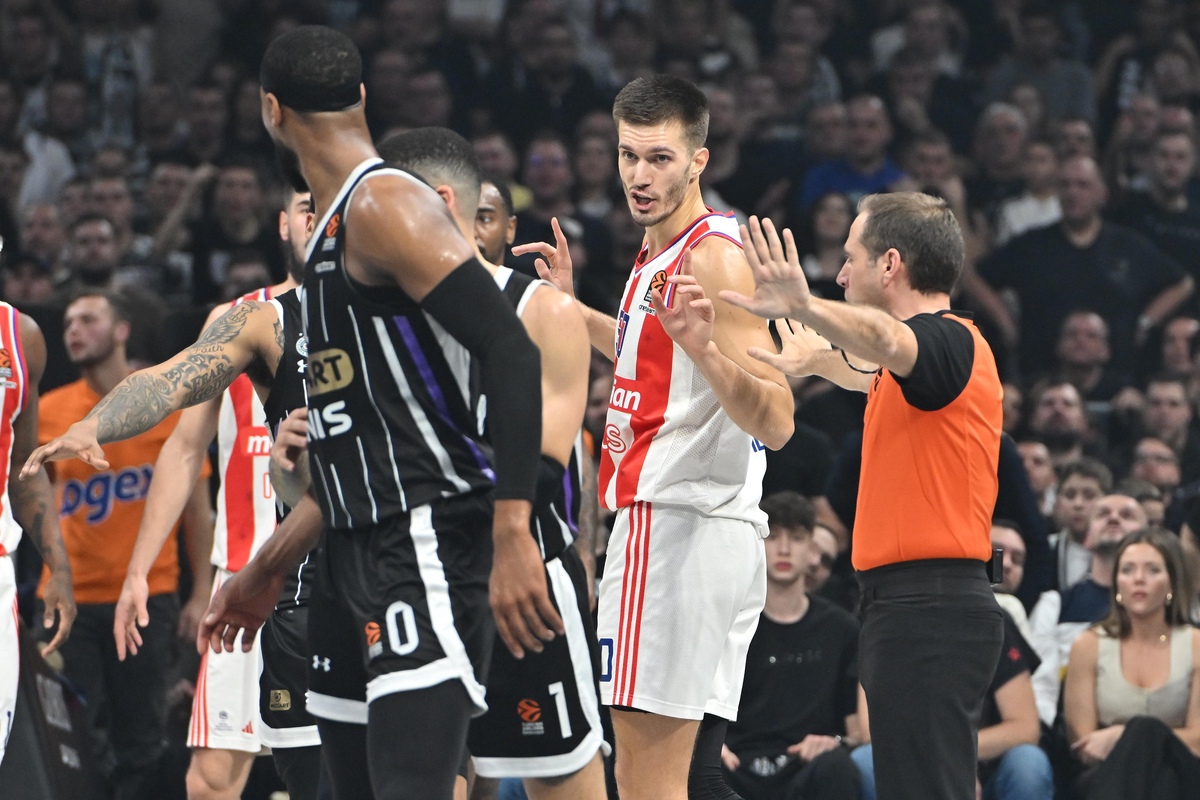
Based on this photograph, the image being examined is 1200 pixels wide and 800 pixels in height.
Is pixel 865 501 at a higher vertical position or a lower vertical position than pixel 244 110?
lower

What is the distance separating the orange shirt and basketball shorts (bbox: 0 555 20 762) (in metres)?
2.91

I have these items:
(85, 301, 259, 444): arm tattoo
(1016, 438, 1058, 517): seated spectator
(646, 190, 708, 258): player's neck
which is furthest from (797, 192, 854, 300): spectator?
(85, 301, 259, 444): arm tattoo

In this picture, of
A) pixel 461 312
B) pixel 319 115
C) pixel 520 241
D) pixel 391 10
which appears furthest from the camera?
pixel 391 10

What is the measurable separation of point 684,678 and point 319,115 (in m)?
2.05

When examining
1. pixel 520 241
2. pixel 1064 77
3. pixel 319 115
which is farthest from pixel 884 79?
pixel 319 115

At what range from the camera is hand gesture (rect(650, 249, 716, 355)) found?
4435mm

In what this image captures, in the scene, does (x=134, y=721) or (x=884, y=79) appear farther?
(x=884, y=79)

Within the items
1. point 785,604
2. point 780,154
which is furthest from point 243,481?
point 780,154

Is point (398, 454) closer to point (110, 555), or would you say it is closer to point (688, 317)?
point (688, 317)

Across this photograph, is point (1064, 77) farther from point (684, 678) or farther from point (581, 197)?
point (684, 678)

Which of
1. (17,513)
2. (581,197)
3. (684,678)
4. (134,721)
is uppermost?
(581,197)

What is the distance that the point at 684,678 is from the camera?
4.73 meters

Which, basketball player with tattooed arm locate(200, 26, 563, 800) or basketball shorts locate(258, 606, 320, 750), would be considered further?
basketball shorts locate(258, 606, 320, 750)

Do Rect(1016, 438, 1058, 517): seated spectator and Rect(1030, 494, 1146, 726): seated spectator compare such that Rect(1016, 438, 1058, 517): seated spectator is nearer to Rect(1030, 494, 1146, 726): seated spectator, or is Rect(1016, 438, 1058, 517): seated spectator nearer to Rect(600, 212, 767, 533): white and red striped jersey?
Rect(1030, 494, 1146, 726): seated spectator
